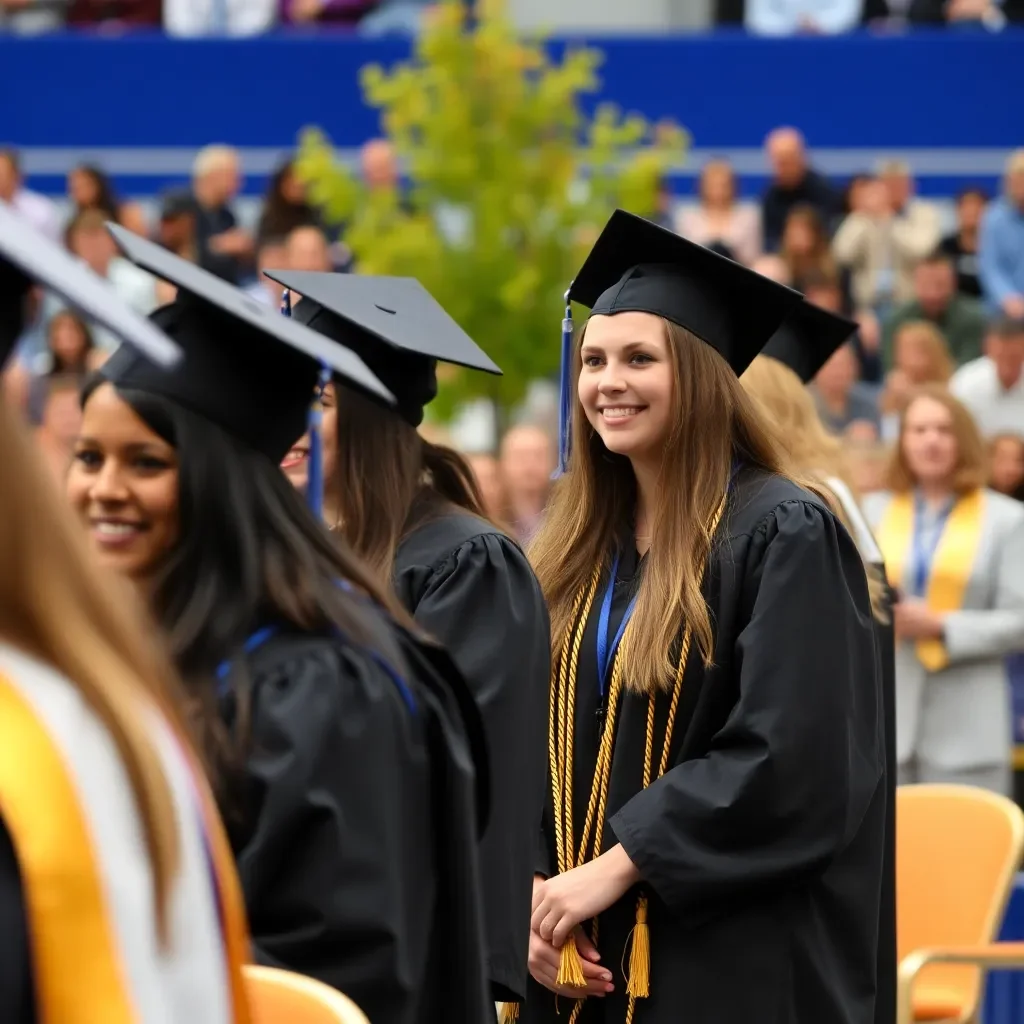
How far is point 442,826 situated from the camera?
8.07ft

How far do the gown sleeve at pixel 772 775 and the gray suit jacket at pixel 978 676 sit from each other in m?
2.98

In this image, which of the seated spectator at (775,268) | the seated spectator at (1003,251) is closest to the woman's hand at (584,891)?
the seated spectator at (775,268)

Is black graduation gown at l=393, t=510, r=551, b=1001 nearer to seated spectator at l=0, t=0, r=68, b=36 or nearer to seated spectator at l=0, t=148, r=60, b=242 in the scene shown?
seated spectator at l=0, t=148, r=60, b=242

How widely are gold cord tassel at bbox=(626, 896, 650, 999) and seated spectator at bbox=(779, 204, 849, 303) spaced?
7810 millimetres

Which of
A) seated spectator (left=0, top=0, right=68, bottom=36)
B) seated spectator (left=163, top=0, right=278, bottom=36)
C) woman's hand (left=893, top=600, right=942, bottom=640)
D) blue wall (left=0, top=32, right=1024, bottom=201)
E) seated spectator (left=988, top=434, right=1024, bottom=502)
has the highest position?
seated spectator (left=0, top=0, right=68, bottom=36)

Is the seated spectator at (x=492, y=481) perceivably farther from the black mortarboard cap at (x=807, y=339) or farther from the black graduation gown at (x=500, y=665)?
the black graduation gown at (x=500, y=665)

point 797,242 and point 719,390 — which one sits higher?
point 797,242

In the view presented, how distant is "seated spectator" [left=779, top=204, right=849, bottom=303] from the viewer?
438 inches

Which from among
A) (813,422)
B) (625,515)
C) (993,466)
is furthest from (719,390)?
(993,466)

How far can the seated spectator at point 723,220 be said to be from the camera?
12.2 metres

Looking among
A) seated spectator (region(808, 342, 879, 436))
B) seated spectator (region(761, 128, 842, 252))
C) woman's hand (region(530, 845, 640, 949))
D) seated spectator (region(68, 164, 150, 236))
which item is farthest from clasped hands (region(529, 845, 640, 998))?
seated spectator (region(761, 128, 842, 252))

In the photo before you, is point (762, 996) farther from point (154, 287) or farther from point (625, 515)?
point (154, 287)

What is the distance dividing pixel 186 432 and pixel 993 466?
6101 mm

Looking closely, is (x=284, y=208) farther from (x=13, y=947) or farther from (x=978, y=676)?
(x=13, y=947)
